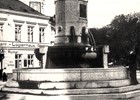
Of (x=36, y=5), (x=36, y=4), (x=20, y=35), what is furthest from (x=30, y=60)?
(x=36, y=4)

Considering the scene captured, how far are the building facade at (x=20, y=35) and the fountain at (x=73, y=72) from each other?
23.7 metres

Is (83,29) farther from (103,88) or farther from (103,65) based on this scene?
(103,88)

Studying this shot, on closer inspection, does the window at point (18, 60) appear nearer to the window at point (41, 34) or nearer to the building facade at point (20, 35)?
the building facade at point (20, 35)

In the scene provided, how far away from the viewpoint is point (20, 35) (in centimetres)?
4481

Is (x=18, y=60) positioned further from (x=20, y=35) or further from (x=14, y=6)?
(x=14, y=6)

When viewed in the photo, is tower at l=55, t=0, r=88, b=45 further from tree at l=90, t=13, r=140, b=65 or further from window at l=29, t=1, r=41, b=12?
tree at l=90, t=13, r=140, b=65

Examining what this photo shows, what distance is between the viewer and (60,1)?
1844 cm

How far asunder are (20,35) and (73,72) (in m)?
30.7

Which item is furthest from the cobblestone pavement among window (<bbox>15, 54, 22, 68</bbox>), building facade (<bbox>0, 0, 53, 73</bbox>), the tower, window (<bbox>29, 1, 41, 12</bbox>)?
window (<bbox>29, 1, 41, 12</bbox>)

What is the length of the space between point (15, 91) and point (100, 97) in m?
3.88

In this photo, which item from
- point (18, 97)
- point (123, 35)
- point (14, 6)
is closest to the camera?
point (18, 97)

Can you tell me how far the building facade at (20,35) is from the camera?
41969 mm

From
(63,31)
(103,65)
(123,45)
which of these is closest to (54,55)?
(63,31)

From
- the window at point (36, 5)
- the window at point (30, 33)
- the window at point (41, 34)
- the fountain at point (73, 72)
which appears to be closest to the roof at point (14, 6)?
the window at point (30, 33)
